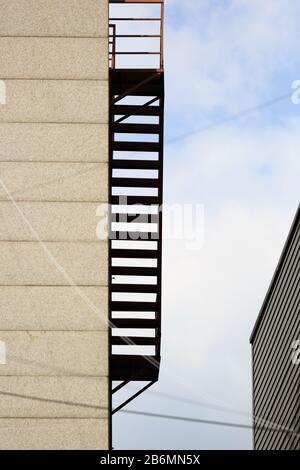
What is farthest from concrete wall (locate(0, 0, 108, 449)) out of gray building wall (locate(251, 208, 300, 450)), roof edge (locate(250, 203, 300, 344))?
roof edge (locate(250, 203, 300, 344))

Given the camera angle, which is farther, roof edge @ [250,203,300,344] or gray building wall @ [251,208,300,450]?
roof edge @ [250,203,300,344]

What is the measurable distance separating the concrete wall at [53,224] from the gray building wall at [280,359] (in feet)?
33.0

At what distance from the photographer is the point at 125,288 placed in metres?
16.9

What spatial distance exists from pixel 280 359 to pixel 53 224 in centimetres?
1605

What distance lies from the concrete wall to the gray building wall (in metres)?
10.0

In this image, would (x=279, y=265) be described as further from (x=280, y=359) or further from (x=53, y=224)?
(x=53, y=224)

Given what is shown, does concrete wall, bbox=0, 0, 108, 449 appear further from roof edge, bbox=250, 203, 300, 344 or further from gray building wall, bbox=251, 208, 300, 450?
roof edge, bbox=250, 203, 300, 344

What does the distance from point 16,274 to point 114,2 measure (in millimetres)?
5951

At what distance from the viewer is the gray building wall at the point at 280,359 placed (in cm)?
2644

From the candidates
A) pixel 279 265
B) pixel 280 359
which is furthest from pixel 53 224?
pixel 279 265

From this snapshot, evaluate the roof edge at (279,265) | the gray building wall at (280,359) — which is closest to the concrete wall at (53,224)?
the gray building wall at (280,359)

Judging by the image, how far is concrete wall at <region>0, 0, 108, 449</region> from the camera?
47.0ft
